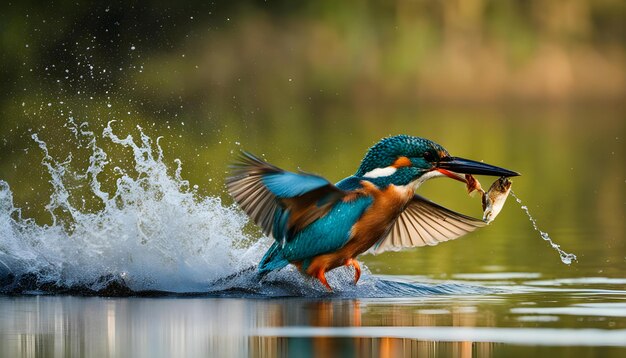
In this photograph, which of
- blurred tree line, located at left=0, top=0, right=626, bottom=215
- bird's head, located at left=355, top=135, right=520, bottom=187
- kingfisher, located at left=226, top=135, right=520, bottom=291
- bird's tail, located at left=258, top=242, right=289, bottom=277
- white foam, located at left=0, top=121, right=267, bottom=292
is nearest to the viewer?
kingfisher, located at left=226, top=135, right=520, bottom=291

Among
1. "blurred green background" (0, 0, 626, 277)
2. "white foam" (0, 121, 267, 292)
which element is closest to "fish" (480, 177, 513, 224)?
"white foam" (0, 121, 267, 292)

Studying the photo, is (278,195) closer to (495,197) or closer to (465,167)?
(465,167)

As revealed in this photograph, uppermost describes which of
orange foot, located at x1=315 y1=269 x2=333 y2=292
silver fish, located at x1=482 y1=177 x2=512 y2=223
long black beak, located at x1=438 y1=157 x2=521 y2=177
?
long black beak, located at x1=438 y1=157 x2=521 y2=177

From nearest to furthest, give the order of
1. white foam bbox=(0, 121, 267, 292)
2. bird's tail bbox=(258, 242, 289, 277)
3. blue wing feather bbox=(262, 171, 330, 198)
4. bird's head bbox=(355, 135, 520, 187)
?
blue wing feather bbox=(262, 171, 330, 198) < bird's head bbox=(355, 135, 520, 187) < bird's tail bbox=(258, 242, 289, 277) < white foam bbox=(0, 121, 267, 292)

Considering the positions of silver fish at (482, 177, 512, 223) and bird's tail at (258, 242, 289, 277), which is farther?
silver fish at (482, 177, 512, 223)

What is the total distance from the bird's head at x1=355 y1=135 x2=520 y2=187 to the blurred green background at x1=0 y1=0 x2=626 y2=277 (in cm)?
1353

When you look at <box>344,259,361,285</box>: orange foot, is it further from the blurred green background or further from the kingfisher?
the blurred green background

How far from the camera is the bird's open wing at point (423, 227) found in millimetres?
10312

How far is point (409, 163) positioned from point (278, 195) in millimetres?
868

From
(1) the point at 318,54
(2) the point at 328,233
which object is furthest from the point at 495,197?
(1) the point at 318,54

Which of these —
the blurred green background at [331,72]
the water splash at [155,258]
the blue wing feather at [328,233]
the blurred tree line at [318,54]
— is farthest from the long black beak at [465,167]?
the blurred tree line at [318,54]

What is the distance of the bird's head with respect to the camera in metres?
9.39

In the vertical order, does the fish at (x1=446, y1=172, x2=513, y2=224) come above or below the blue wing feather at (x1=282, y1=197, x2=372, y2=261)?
above

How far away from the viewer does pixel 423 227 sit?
10.4 meters
